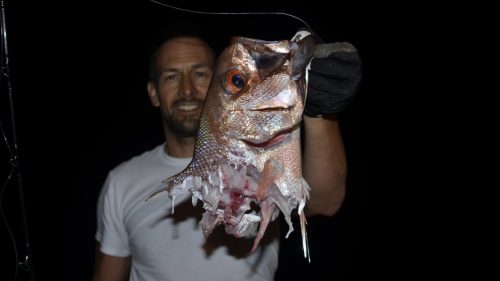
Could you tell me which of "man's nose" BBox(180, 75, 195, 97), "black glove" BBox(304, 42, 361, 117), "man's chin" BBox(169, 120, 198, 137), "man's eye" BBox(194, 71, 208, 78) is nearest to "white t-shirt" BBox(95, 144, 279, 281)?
"man's chin" BBox(169, 120, 198, 137)

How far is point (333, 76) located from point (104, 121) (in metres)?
5.30

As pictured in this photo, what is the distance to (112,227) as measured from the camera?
2.41 m

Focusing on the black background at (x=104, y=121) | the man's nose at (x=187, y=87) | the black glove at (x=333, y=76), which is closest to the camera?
the black glove at (x=333, y=76)

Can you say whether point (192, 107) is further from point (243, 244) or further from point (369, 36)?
point (369, 36)

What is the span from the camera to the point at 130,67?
19.4 ft

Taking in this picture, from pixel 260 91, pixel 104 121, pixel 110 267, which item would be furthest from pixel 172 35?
pixel 104 121

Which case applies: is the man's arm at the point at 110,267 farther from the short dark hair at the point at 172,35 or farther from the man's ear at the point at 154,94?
the short dark hair at the point at 172,35

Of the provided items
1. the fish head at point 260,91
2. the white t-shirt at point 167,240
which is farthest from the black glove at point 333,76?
the white t-shirt at point 167,240

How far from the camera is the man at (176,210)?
2088 millimetres

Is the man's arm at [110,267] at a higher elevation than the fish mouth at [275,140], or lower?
lower

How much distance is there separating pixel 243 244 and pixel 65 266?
5227mm

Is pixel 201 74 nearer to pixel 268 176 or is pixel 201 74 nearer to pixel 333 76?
pixel 333 76

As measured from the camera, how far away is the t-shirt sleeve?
7.83 ft

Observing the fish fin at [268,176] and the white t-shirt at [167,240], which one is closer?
the fish fin at [268,176]
